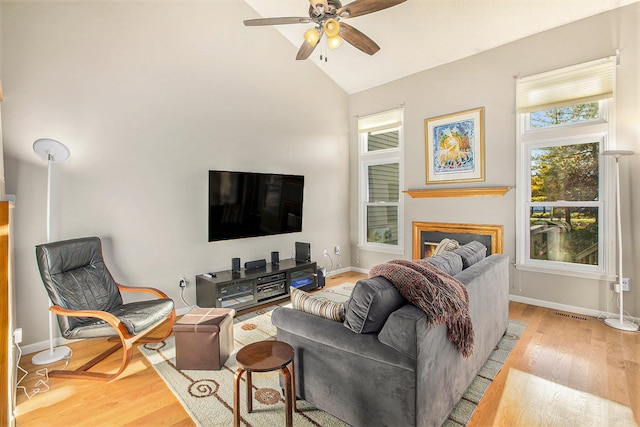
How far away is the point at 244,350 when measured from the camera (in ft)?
6.31

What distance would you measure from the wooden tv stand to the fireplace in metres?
1.80

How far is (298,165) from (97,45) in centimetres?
281

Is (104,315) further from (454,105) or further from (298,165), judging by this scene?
(454,105)

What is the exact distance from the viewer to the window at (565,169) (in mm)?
3615

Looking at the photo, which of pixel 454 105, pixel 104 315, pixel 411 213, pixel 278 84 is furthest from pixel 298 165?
pixel 104 315

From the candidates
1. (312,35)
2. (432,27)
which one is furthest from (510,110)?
(312,35)

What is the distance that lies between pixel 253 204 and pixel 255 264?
79 centimetres

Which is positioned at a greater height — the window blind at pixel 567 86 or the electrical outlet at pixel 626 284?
the window blind at pixel 567 86

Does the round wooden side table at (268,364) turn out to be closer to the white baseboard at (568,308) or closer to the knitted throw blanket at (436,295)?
the knitted throw blanket at (436,295)

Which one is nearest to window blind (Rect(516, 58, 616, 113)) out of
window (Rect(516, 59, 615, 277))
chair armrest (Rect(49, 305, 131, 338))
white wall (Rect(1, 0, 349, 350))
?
window (Rect(516, 59, 615, 277))

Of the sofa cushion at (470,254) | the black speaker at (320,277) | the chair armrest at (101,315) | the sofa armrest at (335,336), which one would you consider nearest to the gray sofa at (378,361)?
the sofa armrest at (335,336)

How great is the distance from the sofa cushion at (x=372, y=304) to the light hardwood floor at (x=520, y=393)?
95 centimetres

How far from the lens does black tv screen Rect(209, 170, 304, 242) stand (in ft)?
13.0

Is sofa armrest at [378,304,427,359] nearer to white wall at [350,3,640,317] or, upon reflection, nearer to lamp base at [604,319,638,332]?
lamp base at [604,319,638,332]
